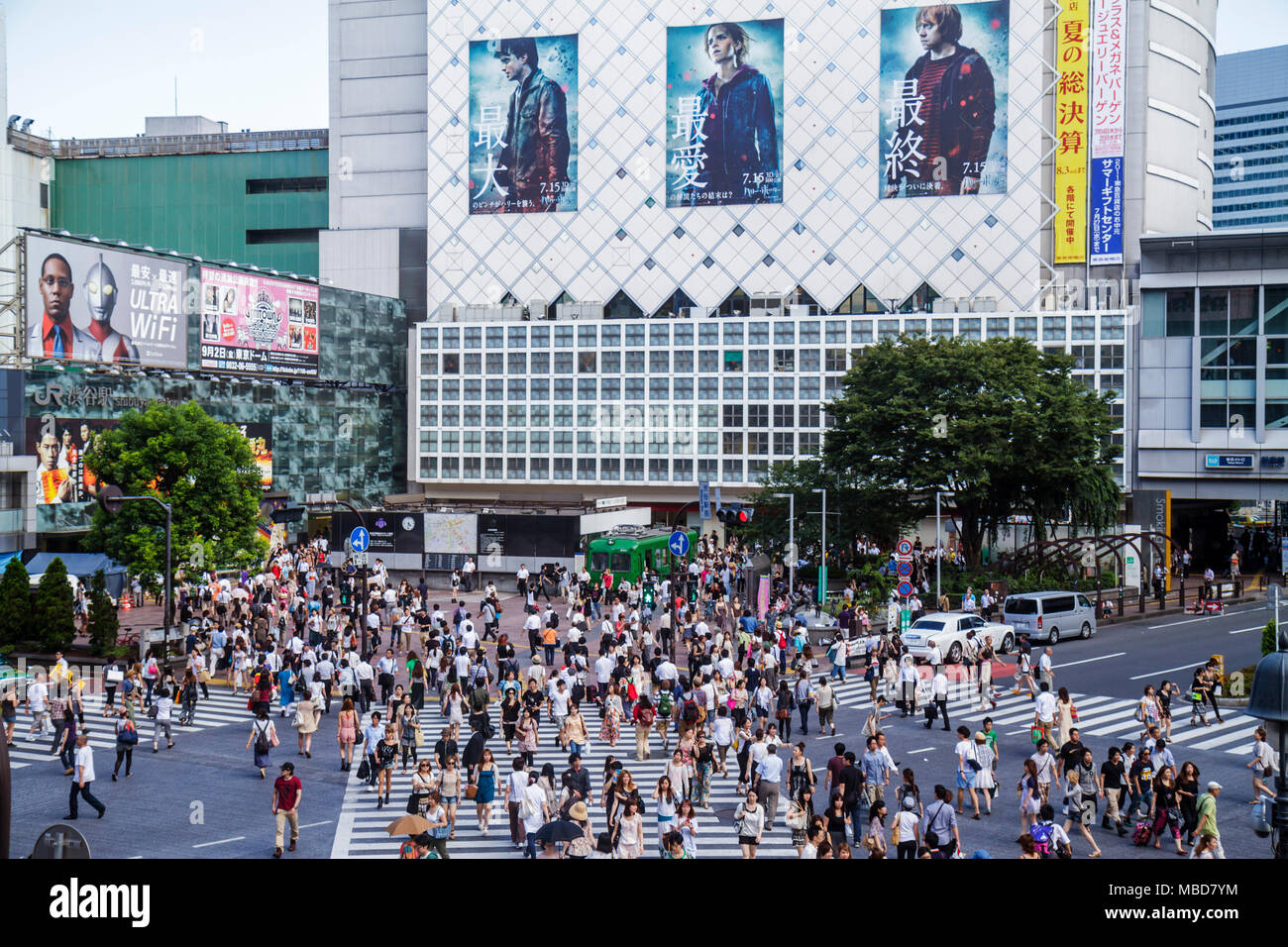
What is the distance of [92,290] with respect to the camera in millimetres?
62688

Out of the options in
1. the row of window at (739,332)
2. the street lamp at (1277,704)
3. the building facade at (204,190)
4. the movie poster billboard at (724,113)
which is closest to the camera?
the street lamp at (1277,704)

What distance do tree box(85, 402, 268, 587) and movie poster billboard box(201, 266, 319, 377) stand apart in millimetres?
26486

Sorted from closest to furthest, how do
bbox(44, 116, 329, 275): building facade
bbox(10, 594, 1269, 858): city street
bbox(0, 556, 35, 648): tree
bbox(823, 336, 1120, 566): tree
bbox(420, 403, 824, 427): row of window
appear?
bbox(10, 594, 1269, 858): city street → bbox(0, 556, 35, 648): tree → bbox(823, 336, 1120, 566): tree → bbox(420, 403, 824, 427): row of window → bbox(44, 116, 329, 275): building facade

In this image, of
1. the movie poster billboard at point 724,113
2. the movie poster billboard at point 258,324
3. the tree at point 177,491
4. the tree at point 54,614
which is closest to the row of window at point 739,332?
the movie poster billboard at point 258,324

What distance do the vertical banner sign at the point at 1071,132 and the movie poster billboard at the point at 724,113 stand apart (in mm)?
20026

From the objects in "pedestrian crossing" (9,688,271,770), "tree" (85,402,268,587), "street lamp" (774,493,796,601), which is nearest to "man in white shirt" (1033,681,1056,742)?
"pedestrian crossing" (9,688,271,770)

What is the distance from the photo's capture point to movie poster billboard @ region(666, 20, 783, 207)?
87.3 m

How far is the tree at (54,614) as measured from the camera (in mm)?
36094

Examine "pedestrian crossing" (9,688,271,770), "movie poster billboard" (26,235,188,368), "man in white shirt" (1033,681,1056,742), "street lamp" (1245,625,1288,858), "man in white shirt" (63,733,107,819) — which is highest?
"movie poster billboard" (26,235,188,368)

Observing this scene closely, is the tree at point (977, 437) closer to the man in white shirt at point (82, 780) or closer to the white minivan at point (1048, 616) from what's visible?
the white minivan at point (1048, 616)

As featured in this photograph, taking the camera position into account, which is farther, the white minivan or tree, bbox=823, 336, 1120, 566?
tree, bbox=823, 336, 1120, 566

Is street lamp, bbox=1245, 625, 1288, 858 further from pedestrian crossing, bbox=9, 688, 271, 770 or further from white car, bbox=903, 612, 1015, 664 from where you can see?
pedestrian crossing, bbox=9, 688, 271, 770
